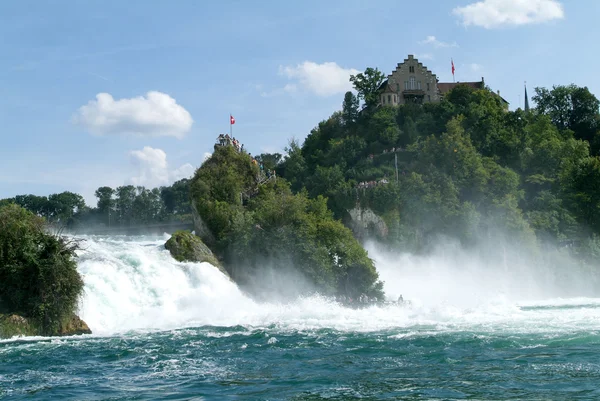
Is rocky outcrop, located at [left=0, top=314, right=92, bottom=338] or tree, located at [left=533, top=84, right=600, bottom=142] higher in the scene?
tree, located at [left=533, top=84, right=600, bottom=142]

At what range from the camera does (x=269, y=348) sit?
27297 mm

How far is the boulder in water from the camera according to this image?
138 feet

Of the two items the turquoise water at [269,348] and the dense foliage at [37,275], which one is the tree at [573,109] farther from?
the dense foliage at [37,275]

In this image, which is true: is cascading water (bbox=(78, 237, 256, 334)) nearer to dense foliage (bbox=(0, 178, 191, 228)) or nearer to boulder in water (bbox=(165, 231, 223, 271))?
boulder in water (bbox=(165, 231, 223, 271))

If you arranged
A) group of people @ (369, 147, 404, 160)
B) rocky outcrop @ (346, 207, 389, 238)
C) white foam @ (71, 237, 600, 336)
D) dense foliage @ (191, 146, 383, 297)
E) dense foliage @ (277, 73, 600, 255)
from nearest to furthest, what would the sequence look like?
white foam @ (71, 237, 600, 336), dense foliage @ (191, 146, 383, 297), rocky outcrop @ (346, 207, 389, 238), dense foliage @ (277, 73, 600, 255), group of people @ (369, 147, 404, 160)

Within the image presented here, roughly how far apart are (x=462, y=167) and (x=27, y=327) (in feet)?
153

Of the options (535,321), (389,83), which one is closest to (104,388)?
(535,321)

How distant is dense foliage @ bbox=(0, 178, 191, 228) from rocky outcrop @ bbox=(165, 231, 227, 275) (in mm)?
64163

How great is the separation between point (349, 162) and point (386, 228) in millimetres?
16956

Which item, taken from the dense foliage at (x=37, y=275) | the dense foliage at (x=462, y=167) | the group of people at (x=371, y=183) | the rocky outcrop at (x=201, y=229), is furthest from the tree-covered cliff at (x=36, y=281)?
A: the group of people at (x=371, y=183)

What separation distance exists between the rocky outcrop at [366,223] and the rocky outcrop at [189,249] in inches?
830

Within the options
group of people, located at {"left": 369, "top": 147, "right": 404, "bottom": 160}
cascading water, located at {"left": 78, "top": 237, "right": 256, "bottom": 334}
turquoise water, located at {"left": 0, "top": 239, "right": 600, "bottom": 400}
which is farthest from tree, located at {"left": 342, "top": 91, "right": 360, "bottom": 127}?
cascading water, located at {"left": 78, "top": 237, "right": 256, "bottom": 334}

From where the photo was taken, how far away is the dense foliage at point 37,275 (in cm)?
3073

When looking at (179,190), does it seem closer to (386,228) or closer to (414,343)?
(386,228)
